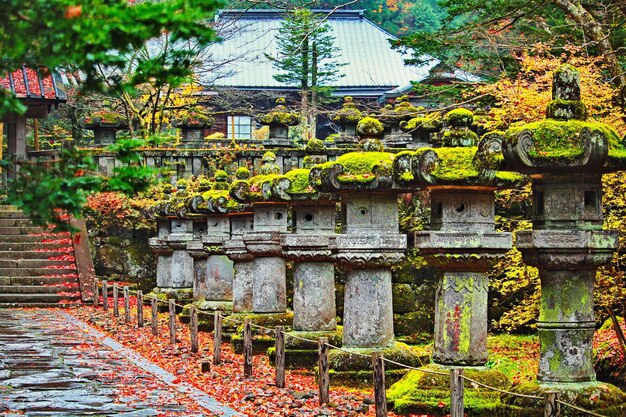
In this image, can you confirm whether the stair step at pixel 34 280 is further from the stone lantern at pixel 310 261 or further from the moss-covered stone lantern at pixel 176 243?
the stone lantern at pixel 310 261

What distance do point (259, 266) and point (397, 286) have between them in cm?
484

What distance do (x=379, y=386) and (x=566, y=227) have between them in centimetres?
269

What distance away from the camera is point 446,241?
1177 cm

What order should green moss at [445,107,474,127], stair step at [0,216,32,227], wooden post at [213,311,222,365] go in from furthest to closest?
stair step at [0,216,32,227], wooden post at [213,311,222,365], green moss at [445,107,474,127]

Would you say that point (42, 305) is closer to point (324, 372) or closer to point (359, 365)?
point (359, 365)

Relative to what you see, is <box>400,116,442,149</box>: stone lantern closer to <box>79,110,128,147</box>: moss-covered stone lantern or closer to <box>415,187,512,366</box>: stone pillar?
<box>415,187,512,366</box>: stone pillar

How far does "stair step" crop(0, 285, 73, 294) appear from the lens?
27812 millimetres

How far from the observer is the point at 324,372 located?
12773 mm

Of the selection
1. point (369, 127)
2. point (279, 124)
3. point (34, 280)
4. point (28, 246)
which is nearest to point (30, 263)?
point (34, 280)

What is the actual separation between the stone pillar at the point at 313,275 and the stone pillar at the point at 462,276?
3.87m

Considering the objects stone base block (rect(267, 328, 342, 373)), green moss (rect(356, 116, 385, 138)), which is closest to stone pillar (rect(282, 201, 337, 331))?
stone base block (rect(267, 328, 342, 373))

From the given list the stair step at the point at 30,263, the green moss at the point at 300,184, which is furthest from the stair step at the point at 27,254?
the green moss at the point at 300,184

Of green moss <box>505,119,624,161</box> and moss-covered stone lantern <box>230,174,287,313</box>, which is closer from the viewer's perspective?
green moss <box>505,119,624,161</box>

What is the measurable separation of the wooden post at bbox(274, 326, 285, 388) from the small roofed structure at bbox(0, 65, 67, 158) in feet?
66.5
